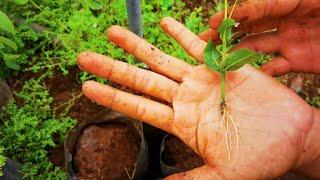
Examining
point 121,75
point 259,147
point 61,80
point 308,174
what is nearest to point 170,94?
point 121,75

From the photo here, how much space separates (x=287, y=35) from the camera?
7.32 ft

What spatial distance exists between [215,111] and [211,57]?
0.79 feet

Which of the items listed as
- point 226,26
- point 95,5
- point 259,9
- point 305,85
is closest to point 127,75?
point 226,26

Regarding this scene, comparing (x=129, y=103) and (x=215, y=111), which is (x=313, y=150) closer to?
(x=215, y=111)

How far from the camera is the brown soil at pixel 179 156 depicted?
236 centimetres

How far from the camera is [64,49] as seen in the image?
2949mm

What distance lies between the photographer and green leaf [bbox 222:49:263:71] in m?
1.79

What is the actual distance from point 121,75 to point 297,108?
2.65ft

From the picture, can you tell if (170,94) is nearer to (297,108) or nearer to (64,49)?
(297,108)

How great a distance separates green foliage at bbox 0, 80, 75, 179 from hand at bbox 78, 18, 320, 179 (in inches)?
30.9

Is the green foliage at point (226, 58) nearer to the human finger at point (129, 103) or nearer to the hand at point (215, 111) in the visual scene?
the hand at point (215, 111)

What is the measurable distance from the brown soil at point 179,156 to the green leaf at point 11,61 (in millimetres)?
1084

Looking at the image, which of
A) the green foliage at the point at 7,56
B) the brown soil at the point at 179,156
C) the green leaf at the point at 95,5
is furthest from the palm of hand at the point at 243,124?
the green leaf at the point at 95,5

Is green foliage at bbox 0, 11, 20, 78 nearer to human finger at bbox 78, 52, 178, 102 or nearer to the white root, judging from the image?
human finger at bbox 78, 52, 178, 102
